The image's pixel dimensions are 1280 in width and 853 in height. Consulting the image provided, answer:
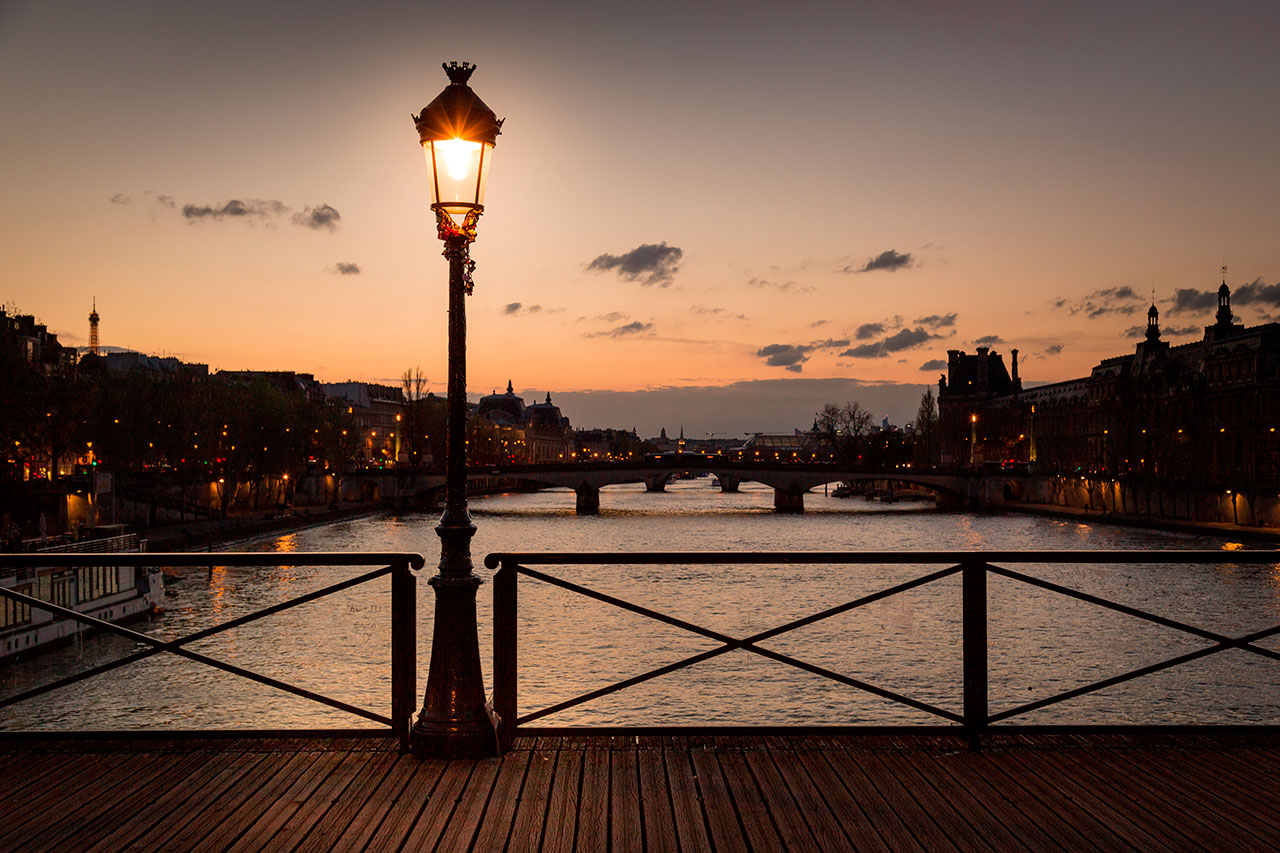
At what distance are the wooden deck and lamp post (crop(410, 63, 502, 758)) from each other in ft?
0.81

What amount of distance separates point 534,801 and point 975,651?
3.14m

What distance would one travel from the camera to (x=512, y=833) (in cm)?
564

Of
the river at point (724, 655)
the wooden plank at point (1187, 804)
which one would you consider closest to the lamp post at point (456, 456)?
the wooden plank at point (1187, 804)

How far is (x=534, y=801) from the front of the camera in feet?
20.0

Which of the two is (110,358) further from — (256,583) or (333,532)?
(256,583)

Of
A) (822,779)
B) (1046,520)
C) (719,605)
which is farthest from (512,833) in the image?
(1046,520)

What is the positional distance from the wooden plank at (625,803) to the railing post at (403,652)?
4.65 feet

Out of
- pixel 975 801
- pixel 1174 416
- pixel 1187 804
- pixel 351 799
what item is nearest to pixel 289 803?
pixel 351 799

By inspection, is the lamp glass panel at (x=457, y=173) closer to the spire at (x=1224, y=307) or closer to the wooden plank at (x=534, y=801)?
the wooden plank at (x=534, y=801)

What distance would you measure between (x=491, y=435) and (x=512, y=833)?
182 metres

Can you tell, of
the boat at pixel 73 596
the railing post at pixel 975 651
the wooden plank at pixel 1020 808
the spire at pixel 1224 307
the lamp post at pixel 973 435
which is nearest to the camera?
the wooden plank at pixel 1020 808

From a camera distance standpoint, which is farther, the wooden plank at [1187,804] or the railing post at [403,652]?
the railing post at [403,652]

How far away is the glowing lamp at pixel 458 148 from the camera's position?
7.38 metres

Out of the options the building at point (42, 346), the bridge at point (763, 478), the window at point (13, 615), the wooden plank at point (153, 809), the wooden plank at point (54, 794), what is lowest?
the window at point (13, 615)
